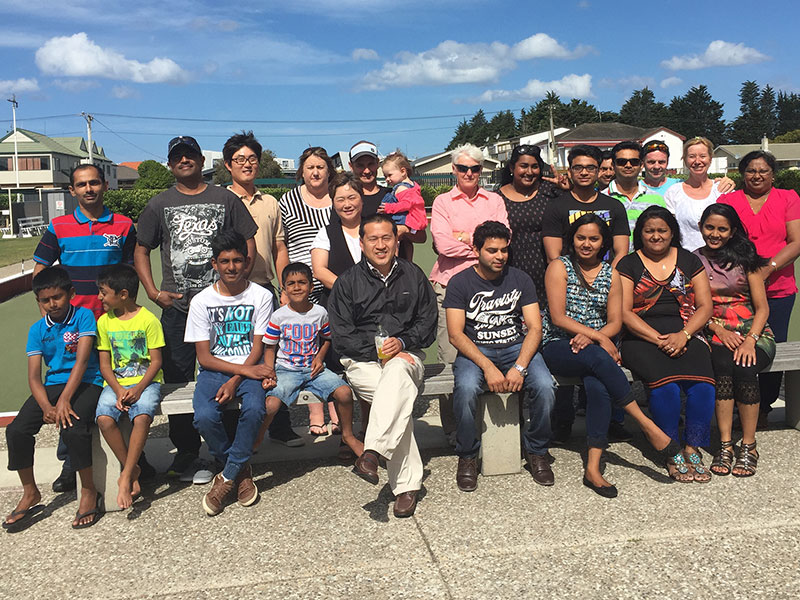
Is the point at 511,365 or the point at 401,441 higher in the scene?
the point at 511,365

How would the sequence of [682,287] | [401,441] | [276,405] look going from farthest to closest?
[682,287], [276,405], [401,441]

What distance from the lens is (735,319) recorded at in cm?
A: 479

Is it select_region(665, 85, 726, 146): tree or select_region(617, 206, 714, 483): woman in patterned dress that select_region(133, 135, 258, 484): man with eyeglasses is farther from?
select_region(665, 85, 726, 146): tree

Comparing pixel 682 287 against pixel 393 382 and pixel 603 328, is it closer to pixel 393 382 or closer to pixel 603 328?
pixel 603 328

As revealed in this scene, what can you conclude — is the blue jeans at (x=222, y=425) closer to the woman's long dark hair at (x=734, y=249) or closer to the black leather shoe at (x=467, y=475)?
the black leather shoe at (x=467, y=475)

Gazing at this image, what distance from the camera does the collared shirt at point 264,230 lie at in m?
5.10

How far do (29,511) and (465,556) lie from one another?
8.25 feet

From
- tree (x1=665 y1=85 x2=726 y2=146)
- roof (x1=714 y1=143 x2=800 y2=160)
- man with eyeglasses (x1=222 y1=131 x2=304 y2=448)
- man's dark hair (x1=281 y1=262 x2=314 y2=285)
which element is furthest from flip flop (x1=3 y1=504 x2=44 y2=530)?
tree (x1=665 y1=85 x2=726 y2=146)

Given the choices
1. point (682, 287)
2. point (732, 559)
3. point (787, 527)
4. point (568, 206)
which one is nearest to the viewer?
point (732, 559)

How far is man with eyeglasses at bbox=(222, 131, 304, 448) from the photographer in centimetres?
512

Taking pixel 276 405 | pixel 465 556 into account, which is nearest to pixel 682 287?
pixel 465 556

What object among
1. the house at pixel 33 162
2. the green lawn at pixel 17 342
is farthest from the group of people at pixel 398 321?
the house at pixel 33 162

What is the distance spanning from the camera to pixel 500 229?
14.6ft

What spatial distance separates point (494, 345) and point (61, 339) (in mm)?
2612
